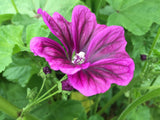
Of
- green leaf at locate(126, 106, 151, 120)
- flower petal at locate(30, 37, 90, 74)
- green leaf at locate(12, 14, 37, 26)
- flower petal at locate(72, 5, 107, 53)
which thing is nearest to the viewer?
flower petal at locate(30, 37, 90, 74)

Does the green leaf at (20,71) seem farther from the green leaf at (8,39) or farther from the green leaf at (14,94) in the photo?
the green leaf at (8,39)

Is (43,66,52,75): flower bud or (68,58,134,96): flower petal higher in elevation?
(68,58,134,96): flower petal

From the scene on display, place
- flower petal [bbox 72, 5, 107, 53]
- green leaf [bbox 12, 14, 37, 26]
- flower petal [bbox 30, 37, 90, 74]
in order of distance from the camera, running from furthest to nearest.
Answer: green leaf [bbox 12, 14, 37, 26] → flower petal [bbox 72, 5, 107, 53] → flower petal [bbox 30, 37, 90, 74]

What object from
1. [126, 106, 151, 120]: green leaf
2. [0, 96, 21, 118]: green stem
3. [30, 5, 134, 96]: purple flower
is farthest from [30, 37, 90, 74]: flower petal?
[126, 106, 151, 120]: green leaf

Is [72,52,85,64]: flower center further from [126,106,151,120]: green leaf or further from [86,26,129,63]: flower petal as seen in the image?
[126,106,151,120]: green leaf

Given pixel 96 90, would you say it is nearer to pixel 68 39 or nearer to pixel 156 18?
pixel 68 39

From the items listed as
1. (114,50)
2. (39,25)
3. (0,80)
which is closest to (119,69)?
(114,50)

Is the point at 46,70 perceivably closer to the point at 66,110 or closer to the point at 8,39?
the point at 8,39

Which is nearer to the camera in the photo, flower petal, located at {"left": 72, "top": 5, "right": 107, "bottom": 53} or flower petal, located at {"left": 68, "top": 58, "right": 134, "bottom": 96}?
flower petal, located at {"left": 68, "top": 58, "right": 134, "bottom": 96}
